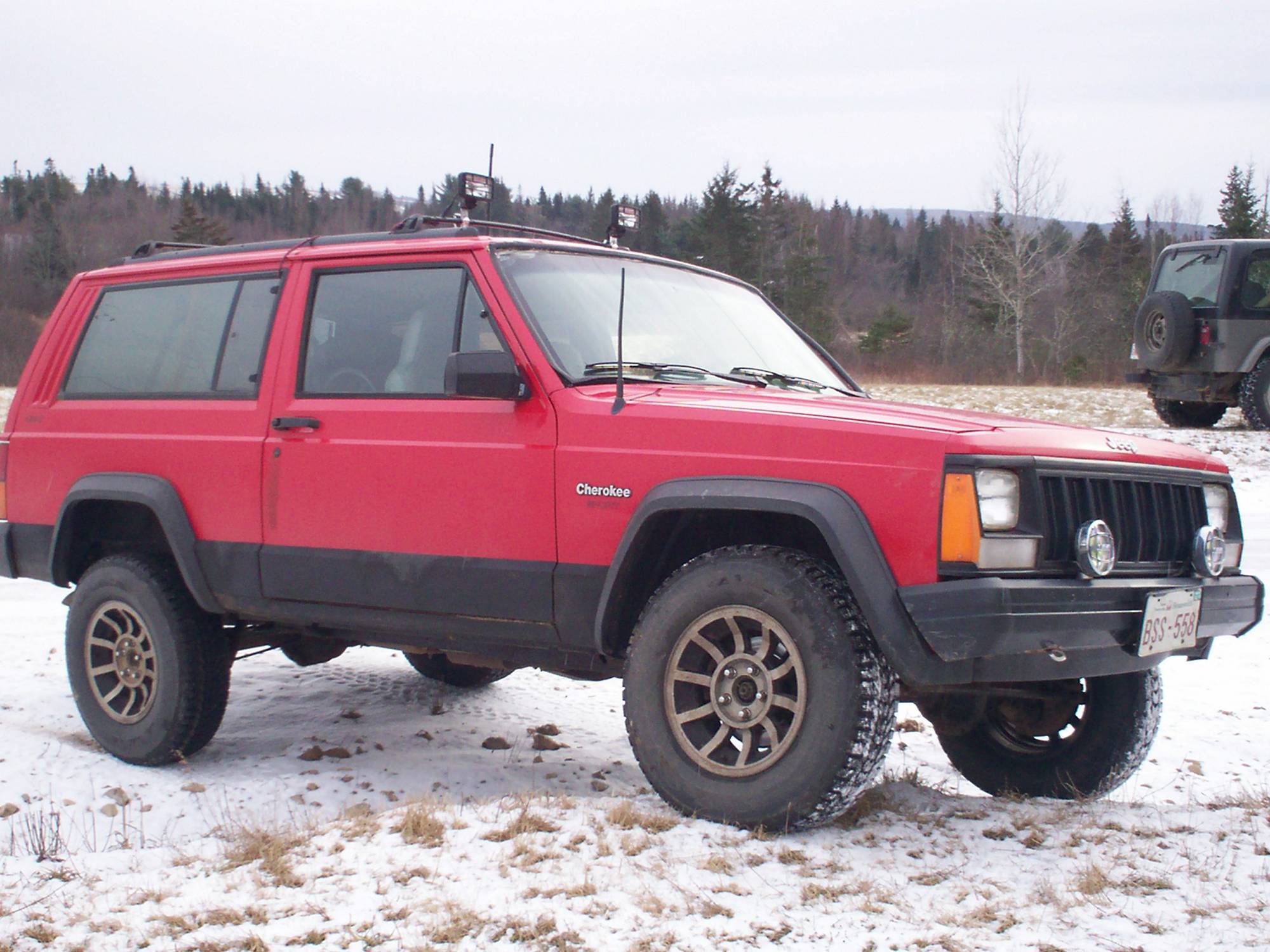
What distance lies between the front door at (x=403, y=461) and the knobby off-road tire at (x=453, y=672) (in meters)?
1.79

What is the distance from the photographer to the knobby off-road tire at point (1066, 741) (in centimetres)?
438

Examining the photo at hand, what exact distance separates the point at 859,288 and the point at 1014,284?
4814 cm

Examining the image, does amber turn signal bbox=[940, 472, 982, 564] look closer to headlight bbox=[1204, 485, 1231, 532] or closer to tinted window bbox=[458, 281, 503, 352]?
headlight bbox=[1204, 485, 1231, 532]

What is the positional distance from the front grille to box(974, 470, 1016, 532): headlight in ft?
0.32

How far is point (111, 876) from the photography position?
12.0ft

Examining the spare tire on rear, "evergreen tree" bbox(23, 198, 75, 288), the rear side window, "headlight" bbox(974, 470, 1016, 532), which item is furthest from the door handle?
"evergreen tree" bbox(23, 198, 75, 288)

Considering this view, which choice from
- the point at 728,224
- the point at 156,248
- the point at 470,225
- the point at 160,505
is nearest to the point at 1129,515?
the point at 470,225

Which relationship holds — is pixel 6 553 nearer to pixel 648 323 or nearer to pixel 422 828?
pixel 422 828

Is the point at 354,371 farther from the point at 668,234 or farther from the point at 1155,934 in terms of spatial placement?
the point at 668,234

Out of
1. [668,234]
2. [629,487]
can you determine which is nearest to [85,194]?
[668,234]

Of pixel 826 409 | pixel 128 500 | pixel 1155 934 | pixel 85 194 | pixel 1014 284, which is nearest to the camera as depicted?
pixel 1155 934

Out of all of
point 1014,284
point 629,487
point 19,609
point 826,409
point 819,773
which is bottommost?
point 19,609

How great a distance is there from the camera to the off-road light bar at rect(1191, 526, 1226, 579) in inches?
159

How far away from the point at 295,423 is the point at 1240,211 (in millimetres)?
50142
